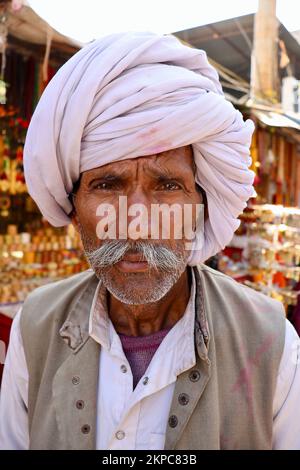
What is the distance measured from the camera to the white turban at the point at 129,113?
1173 mm

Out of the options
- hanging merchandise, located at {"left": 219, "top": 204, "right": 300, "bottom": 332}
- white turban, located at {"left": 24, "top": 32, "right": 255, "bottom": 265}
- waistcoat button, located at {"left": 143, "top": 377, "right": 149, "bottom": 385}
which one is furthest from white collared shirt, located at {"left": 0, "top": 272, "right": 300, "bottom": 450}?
hanging merchandise, located at {"left": 219, "top": 204, "right": 300, "bottom": 332}

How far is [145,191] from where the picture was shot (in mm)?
1194

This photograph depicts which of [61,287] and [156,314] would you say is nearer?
[156,314]

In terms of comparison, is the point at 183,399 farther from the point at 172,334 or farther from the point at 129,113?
the point at 129,113

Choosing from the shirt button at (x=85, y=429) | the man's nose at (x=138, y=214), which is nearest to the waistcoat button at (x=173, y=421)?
the shirt button at (x=85, y=429)

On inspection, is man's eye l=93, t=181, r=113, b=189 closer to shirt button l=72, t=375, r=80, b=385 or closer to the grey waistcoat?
the grey waistcoat

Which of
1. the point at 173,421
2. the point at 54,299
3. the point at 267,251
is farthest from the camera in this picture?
the point at 267,251

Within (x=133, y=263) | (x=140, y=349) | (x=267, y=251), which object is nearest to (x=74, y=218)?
(x=133, y=263)

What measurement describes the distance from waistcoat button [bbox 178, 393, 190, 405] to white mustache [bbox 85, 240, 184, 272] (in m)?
0.34

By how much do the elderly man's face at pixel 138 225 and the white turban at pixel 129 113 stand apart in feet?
0.16

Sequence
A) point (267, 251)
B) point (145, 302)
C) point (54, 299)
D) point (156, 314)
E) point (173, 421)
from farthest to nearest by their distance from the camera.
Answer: point (267, 251) < point (54, 299) < point (156, 314) < point (145, 302) < point (173, 421)

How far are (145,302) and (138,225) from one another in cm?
23

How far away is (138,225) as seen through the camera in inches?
45.1

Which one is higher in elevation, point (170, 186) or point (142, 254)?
point (170, 186)
